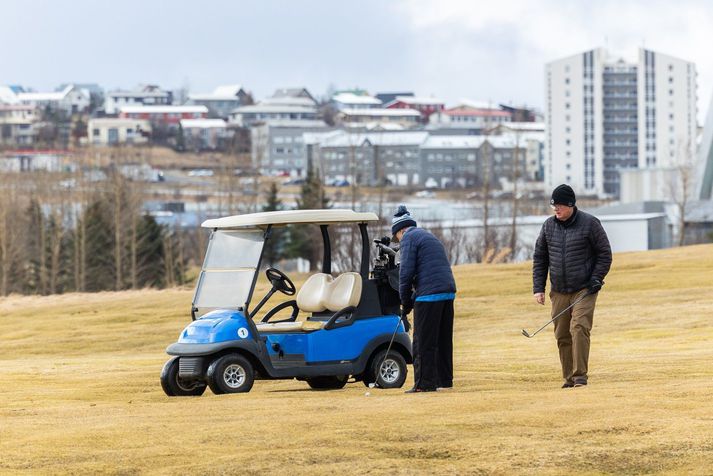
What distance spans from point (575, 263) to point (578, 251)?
134 mm

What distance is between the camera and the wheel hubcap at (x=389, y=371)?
18422 mm

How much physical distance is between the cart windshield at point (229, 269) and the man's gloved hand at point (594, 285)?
388cm

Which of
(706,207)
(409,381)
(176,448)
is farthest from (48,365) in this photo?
(706,207)

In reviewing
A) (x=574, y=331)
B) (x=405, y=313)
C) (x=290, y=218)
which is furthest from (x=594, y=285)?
(x=290, y=218)

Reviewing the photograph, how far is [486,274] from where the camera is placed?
160 ft

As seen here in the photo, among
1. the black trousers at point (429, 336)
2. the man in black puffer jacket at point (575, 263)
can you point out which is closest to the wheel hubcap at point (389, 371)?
the black trousers at point (429, 336)

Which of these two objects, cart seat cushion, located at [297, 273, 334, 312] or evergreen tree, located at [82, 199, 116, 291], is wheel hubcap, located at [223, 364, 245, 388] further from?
evergreen tree, located at [82, 199, 116, 291]

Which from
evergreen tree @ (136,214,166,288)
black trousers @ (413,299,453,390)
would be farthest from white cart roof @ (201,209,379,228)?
evergreen tree @ (136,214,166,288)

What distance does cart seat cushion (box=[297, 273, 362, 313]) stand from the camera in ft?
60.3

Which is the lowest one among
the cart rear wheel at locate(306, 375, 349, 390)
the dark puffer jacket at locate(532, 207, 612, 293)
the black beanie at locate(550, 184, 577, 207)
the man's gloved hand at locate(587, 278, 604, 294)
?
the cart rear wheel at locate(306, 375, 349, 390)

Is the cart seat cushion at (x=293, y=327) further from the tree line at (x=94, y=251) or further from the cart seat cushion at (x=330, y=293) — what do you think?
the tree line at (x=94, y=251)

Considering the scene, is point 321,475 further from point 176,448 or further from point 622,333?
point 622,333

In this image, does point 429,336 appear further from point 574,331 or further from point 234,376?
point 234,376

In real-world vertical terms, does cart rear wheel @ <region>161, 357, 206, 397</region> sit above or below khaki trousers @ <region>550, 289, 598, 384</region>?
below
